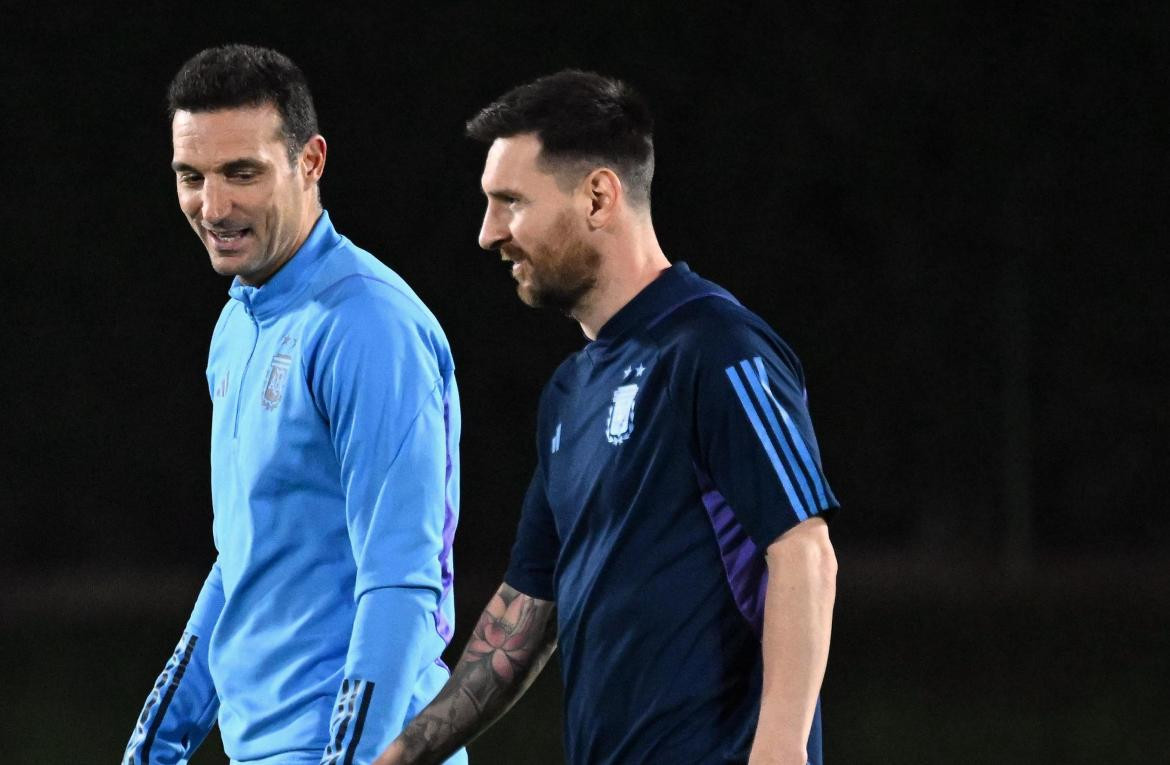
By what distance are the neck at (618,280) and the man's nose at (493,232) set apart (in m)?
0.15

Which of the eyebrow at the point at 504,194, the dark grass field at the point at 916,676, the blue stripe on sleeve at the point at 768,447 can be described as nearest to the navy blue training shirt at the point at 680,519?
the blue stripe on sleeve at the point at 768,447

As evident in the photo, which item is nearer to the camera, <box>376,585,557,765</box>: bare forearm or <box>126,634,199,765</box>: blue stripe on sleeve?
<box>376,585,557,765</box>: bare forearm

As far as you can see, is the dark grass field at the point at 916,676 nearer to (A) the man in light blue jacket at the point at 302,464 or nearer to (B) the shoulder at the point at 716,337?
(A) the man in light blue jacket at the point at 302,464

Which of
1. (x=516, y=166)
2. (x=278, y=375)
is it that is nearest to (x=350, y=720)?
(x=278, y=375)

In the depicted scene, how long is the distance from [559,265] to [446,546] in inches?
21.6

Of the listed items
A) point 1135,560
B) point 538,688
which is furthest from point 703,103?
point 538,688

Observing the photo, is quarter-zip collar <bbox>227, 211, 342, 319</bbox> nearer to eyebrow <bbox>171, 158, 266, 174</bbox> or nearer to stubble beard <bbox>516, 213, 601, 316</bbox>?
eyebrow <bbox>171, 158, 266, 174</bbox>

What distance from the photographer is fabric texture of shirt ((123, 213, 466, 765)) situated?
2.89 meters

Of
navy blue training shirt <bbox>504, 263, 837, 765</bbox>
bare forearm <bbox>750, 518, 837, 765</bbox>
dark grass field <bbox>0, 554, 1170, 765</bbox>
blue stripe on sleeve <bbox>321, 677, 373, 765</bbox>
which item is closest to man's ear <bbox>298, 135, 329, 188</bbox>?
navy blue training shirt <bbox>504, 263, 837, 765</bbox>

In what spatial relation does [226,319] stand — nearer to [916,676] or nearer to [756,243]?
[916,676]

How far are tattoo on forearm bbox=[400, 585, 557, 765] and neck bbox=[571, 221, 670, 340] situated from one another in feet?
1.65

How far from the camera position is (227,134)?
3.20m

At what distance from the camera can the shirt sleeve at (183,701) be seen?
3.37 meters

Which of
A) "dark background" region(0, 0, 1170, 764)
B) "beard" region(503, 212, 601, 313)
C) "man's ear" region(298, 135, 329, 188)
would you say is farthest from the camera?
"dark background" region(0, 0, 1170, 764)
